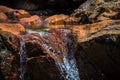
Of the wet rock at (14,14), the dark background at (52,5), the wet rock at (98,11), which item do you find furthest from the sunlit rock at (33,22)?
the dark background at (52,5)

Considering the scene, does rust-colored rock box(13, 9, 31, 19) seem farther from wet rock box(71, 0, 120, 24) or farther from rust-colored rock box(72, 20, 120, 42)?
rust-colored rock box(72, 20, 120, 42)

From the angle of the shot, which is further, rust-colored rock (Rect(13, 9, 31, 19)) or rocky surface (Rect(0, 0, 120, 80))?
rust-colored rock (Rect(13, 9, 31, 19))

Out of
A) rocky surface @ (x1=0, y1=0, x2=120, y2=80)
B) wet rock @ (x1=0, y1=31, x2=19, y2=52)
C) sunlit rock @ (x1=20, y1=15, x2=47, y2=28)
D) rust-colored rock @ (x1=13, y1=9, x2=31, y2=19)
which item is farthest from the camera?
rust-colored rock @ (x1=13, y1=9, x2=31, y2=19)

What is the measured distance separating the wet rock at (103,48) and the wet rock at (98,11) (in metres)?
1.50

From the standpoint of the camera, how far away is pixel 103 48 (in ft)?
25.7

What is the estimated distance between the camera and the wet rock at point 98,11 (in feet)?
33.8

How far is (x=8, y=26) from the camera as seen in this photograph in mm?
9406

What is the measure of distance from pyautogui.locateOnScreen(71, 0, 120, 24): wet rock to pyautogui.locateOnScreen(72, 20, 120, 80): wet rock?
1498 mm

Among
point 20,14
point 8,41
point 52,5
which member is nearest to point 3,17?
point 20,14

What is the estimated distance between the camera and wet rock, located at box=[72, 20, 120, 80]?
7668 mm

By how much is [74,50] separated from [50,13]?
643 centimetres

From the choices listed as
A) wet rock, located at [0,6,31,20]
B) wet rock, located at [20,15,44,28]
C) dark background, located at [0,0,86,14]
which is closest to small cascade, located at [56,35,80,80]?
wet rock, located at [20,15,44,28]

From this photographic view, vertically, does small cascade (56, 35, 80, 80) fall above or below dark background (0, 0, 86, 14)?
below

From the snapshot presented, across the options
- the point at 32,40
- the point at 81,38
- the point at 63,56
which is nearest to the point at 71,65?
the point at 63,56
